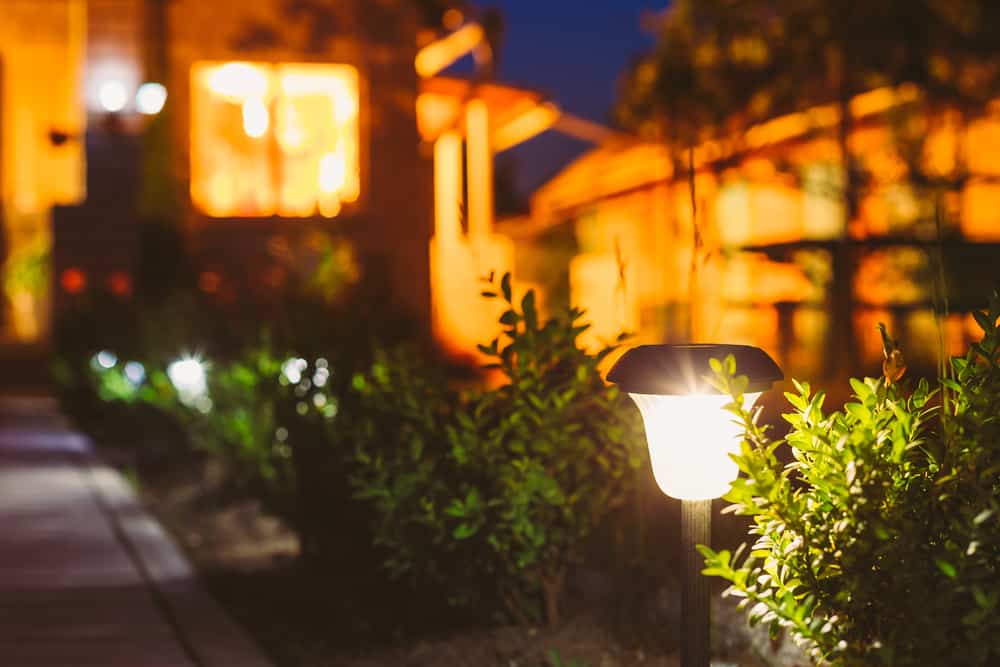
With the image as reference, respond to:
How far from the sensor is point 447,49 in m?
18.6

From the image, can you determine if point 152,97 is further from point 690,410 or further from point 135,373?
point 690,410

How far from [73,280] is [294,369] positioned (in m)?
11.1

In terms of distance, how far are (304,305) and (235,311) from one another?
2.15 metres

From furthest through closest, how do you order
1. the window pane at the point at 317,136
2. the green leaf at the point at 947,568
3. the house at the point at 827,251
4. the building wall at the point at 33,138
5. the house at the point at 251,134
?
1. the building wall at the point at 33,138
2. the window pane at the point at 317,136
3. the house at the point at 251,134
4. the house at the point at 827,251
5. the green leaf at the point at 947,568

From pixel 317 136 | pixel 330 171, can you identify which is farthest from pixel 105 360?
pixel 317 136

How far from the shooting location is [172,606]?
216 inches

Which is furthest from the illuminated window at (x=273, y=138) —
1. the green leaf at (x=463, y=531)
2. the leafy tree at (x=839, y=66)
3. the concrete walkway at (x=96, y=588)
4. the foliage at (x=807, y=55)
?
the green leaf at (x=463, y=531)

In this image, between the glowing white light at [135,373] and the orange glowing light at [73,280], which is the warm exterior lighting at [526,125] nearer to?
the orange glowing light at [73,280]

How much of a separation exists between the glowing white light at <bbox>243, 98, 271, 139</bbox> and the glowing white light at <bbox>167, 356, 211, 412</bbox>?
8.47 meters

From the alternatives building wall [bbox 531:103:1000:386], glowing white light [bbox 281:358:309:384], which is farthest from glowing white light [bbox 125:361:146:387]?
glowing white light [bbox 281:358:309:384]

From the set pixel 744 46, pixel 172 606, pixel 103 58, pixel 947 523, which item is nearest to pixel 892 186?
pixel 744 46

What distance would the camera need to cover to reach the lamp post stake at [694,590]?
3.06 metres

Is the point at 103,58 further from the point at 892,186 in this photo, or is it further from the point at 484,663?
the point at 484,663

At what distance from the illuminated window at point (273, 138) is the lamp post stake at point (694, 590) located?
13773mm
